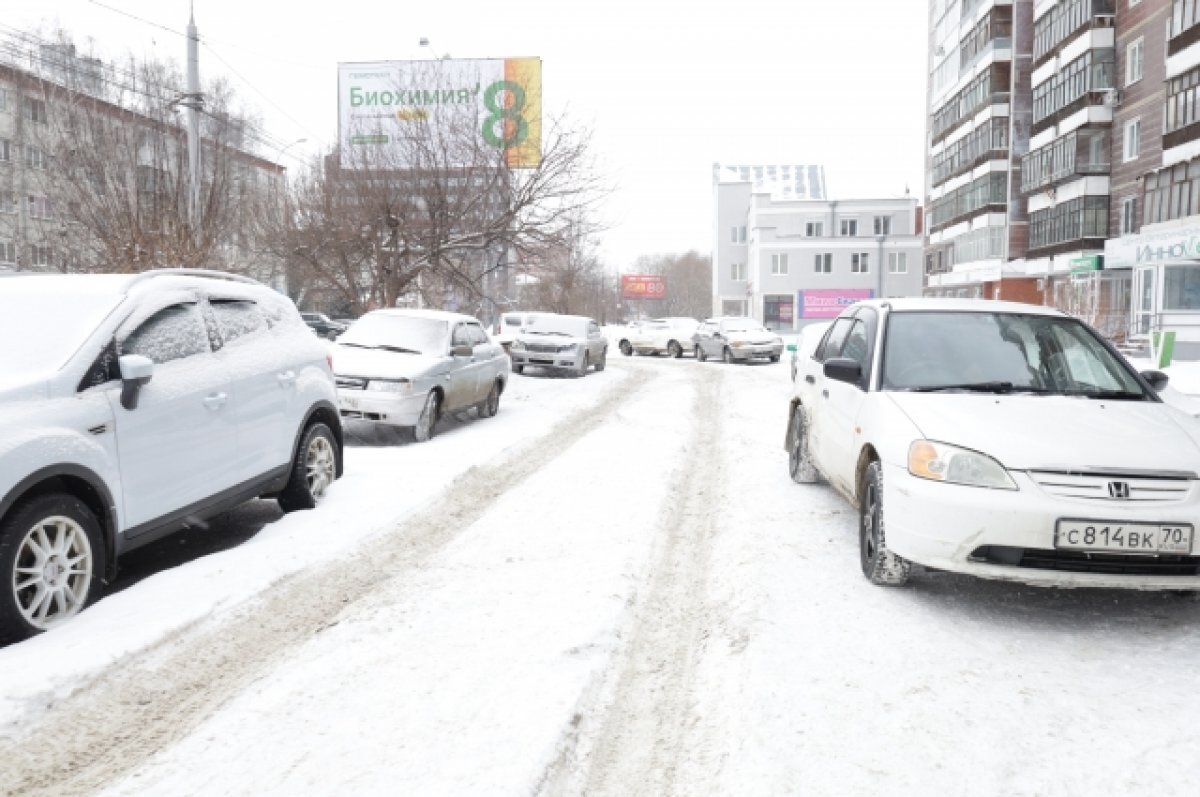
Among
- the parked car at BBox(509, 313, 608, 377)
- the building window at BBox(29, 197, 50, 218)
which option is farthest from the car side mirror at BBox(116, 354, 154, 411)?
the building window at BBox(29, 197, 50, 218)

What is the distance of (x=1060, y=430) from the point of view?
4.55 m

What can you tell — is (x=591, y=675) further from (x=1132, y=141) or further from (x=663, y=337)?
(x=1132, y=141)

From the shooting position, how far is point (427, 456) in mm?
9664

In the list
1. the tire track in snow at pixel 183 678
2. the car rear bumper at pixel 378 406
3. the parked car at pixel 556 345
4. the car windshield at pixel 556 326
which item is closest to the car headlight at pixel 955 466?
the tire track in snow at pixel 183 678

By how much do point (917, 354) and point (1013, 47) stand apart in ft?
145

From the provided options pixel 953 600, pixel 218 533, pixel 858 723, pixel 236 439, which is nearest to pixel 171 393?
pixel 236 439

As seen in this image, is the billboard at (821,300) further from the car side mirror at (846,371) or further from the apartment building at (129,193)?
the car side mirror at (846,371)

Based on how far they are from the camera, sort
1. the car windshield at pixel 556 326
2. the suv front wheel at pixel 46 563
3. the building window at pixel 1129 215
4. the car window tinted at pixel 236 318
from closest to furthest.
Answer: the suv front wheel at pixel 46 563
the car window tinted at pixel 236 318
the car windshield at pixel 556 326
the building window at pixel 1129 215

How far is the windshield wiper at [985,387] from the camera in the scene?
5285mm

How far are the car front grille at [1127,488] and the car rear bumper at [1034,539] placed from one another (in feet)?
0.11

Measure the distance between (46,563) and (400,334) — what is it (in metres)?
7.89

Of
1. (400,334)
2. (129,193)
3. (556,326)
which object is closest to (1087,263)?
(556,326)

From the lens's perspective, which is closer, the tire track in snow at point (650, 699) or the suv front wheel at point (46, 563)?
the tire track in snow at point (650, 699)

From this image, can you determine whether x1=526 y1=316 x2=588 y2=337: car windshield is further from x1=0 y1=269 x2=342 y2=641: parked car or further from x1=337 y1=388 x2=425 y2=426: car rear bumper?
x1=0 y1=269 x2=342 y2=641: parked car
